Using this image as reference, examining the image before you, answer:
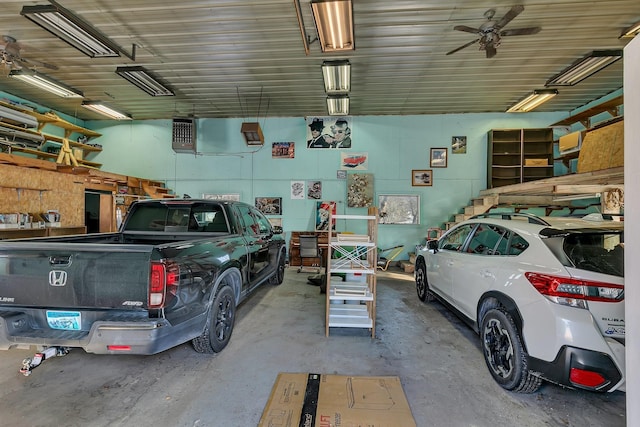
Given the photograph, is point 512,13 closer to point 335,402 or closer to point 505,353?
point 505,353

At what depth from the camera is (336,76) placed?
5.11 m

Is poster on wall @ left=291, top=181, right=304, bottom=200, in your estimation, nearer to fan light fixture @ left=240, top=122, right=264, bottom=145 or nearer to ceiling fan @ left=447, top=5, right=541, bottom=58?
fan light fixture @ left=240, top=122, right=264, bottom=145

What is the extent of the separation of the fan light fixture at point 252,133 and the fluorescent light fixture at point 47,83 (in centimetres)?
373

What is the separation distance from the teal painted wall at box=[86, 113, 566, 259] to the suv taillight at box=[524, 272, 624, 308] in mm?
5558

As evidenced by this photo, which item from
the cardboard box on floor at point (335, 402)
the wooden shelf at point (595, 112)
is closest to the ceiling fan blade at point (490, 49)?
the wooden shelf at point (595, 112)

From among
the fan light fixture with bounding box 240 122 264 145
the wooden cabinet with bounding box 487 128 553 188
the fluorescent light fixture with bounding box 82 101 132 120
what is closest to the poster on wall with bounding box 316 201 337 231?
the fan light fixture with bounding box 240 122 264 145

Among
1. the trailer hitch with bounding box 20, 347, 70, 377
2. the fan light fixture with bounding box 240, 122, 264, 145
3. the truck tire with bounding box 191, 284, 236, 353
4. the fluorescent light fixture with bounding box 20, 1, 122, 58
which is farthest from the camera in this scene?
the fan light fixture with bounding box 240, 122, 264, 145

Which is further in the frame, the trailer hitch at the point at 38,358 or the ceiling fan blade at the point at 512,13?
the ceiling fan blade at the point at 512,13

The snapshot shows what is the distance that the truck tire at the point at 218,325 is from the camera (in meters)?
2.43

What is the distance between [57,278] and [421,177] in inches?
291

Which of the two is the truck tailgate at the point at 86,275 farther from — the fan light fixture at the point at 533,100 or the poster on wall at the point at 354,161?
the fan light fixture at the point at 533,100

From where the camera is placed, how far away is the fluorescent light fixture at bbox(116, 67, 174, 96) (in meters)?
5.00

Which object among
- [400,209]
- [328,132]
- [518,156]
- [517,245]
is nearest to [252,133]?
[328,132]

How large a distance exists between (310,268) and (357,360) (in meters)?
4.49
